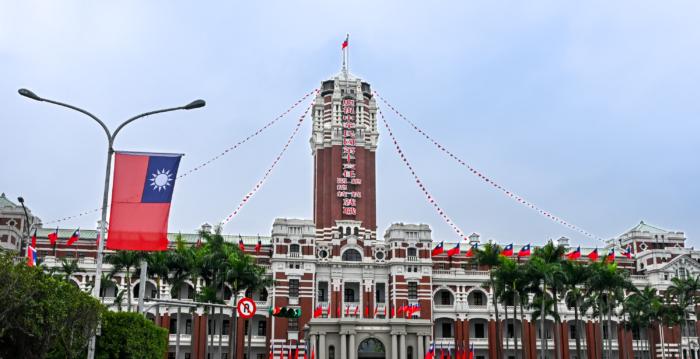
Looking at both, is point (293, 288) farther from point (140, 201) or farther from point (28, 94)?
point (28, 94)

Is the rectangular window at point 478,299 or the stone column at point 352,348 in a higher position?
the rectangular window at point 478,299

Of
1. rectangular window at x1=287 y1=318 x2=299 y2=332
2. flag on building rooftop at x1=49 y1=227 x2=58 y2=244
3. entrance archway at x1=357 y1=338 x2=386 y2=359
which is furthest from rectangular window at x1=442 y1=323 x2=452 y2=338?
flag on building rooftop at x1=49 y1=227 x2=58 y2=244

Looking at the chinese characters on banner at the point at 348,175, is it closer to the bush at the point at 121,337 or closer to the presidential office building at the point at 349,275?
the presidential office building at the point at 349,275

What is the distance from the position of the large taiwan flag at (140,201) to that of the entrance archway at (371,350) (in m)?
49.1

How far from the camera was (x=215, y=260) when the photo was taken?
6625 centimetres

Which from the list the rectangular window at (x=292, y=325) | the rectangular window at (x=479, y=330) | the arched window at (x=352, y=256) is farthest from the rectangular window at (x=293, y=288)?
the rectangular window at (x=479, y=330)

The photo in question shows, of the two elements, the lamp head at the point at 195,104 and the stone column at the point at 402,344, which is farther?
the stone column at the point at 402,344

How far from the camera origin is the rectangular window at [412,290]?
87.5m

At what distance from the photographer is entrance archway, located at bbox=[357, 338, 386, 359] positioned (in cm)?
7444

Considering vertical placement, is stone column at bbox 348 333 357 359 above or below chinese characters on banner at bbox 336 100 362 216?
below

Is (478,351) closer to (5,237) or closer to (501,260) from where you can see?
(501,260)

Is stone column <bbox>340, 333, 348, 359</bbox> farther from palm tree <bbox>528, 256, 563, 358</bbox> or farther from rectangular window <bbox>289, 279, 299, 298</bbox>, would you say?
palm tree <bbox>528, 256, 563, 358</bbox>

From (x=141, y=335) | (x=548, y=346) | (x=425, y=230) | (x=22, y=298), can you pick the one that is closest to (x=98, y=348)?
(x=141, y=335)

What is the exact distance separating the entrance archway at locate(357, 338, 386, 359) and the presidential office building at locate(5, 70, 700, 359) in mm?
5322
